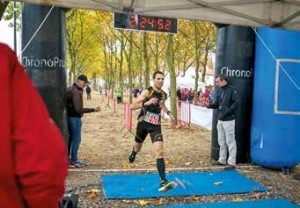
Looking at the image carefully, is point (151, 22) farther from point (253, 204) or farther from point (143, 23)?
point (253, 204)

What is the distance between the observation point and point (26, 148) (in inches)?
53.6

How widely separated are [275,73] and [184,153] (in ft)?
11.9

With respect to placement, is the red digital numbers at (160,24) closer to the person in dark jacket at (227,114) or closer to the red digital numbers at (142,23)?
the red digital numbers at (142,23)

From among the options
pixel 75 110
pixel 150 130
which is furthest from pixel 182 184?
pixel 75 110

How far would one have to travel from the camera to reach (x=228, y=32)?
30.6 feet

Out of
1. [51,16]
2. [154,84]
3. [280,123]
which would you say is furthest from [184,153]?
[51,16]

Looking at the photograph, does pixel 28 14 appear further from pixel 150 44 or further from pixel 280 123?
pixel 150 44

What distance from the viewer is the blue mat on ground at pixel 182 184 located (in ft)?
22.5

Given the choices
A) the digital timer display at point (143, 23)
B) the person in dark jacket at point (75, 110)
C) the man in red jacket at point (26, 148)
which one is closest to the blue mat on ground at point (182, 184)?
the person in dark jacket at point (75, 110)

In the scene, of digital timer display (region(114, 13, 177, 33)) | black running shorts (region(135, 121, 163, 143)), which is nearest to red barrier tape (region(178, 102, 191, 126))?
digital timer display (region(114, 13, 177, 33))

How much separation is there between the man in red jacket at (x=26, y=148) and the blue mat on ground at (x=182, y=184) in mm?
5296

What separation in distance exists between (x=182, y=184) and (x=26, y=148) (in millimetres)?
6329

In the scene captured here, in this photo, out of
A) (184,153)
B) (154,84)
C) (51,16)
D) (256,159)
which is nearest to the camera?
(154,84)

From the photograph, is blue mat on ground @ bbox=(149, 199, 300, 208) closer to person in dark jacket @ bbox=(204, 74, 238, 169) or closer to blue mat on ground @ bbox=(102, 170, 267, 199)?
blue mat on ground @ bbox=(102, 170, 267, 199)
